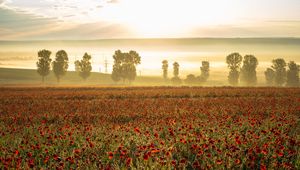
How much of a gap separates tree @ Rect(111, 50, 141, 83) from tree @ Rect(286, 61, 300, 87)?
4642 cm

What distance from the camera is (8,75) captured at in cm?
15062

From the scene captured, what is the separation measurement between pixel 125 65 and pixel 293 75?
51.5m

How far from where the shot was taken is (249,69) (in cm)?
11331

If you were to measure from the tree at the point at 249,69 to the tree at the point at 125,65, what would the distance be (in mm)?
34541

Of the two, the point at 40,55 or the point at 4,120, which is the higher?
the point at 40,55

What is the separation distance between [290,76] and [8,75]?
11281 centimetres

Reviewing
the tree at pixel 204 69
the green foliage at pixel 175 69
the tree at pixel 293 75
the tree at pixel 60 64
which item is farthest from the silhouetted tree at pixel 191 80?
the tree at pixel 60 64

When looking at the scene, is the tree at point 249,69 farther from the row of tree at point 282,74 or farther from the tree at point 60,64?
the tree at point 60,64

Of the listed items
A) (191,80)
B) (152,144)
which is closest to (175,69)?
(191,80)

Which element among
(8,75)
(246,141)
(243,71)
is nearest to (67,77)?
(8,75)

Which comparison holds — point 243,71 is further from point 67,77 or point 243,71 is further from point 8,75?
point 8,75

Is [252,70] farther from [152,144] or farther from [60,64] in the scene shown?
[152,144]

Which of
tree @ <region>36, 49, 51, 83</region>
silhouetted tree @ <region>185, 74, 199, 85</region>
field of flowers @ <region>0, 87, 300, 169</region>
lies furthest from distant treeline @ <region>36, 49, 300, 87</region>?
field of flowers @ <region>0, 87, 300, 169</region>

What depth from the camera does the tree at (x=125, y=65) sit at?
110 meters
